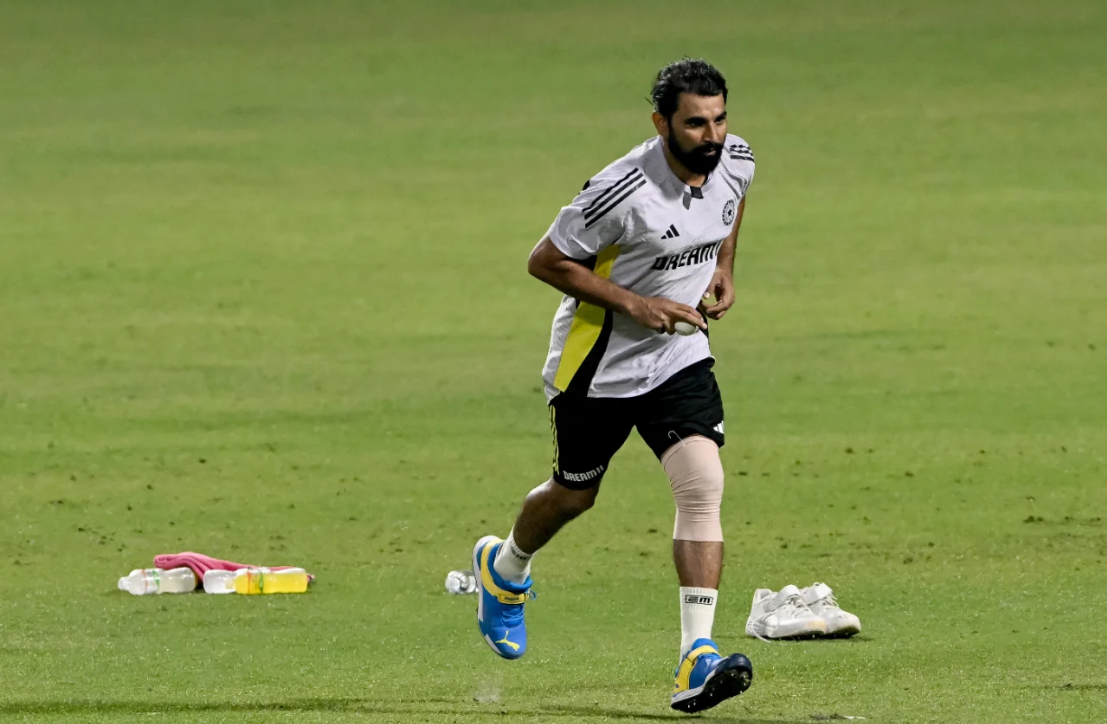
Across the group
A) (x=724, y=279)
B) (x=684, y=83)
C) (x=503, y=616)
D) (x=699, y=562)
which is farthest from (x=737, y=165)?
(x=503, y=616)

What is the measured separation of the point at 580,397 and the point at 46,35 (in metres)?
19.8

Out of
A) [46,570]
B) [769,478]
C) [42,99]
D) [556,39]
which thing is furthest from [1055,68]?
[46,570]

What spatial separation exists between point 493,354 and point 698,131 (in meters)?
9.63

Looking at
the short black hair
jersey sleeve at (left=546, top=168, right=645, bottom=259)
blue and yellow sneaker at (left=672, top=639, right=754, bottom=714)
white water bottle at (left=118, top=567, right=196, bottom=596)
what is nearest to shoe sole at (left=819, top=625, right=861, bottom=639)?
blue and yellow sneaker at (left=672, top=639, right=754, bottom=714)

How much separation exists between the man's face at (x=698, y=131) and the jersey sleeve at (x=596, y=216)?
0.56 feet

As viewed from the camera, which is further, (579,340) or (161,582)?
(161,582)

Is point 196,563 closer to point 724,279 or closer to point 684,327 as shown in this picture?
point 724,279

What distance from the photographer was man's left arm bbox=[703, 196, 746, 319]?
775 centimetres

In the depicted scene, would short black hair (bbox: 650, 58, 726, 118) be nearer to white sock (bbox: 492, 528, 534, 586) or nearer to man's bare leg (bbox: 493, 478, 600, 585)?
man's bare leg (bbox: 493, 478, 600, 585)

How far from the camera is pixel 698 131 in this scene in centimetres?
734

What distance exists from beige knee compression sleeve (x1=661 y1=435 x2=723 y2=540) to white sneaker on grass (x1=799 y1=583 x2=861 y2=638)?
5.52ft

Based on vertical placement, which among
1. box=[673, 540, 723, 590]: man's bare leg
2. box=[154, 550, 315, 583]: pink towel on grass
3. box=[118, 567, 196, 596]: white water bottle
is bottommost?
box=[118, 567, 196, 596]: white water bottle

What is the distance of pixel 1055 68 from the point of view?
24594mm

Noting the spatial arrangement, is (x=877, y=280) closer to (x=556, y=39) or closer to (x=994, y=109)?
(x=994, y=109)
